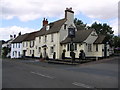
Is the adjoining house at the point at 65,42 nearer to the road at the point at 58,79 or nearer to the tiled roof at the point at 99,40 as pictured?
the tiled roof at the point at 99,40

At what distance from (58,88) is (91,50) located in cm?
3015

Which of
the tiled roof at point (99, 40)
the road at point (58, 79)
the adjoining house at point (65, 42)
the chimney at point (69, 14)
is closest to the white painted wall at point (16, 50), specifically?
the adjoining house at point (65, 42)

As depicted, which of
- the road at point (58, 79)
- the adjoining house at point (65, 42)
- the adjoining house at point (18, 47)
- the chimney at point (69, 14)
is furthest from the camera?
the adjoining house at point (18, 47)

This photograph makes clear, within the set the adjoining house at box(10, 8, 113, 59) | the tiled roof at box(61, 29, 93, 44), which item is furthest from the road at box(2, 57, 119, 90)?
the adjoining house at box(10, 8, 113, 59)

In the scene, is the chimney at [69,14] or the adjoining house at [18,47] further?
the adjoining house at [18,47]

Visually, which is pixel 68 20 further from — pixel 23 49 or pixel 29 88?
pixel 29 88

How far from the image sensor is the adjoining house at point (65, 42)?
122 feet

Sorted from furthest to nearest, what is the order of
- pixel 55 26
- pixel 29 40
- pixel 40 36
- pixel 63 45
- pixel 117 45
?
pixel 117 45 → pixel 29 40 → pixel 40 36 → pixel 55 26 → pixel 63 45

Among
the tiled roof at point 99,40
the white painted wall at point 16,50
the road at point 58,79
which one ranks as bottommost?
the road at point 58,79

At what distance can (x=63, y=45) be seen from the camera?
40.1 m

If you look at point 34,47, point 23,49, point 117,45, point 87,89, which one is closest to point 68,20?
point 34,47

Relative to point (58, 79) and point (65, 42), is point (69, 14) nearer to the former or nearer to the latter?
point (65, 42)

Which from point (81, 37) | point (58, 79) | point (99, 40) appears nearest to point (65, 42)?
point (81, 37)

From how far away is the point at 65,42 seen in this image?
3878cm
